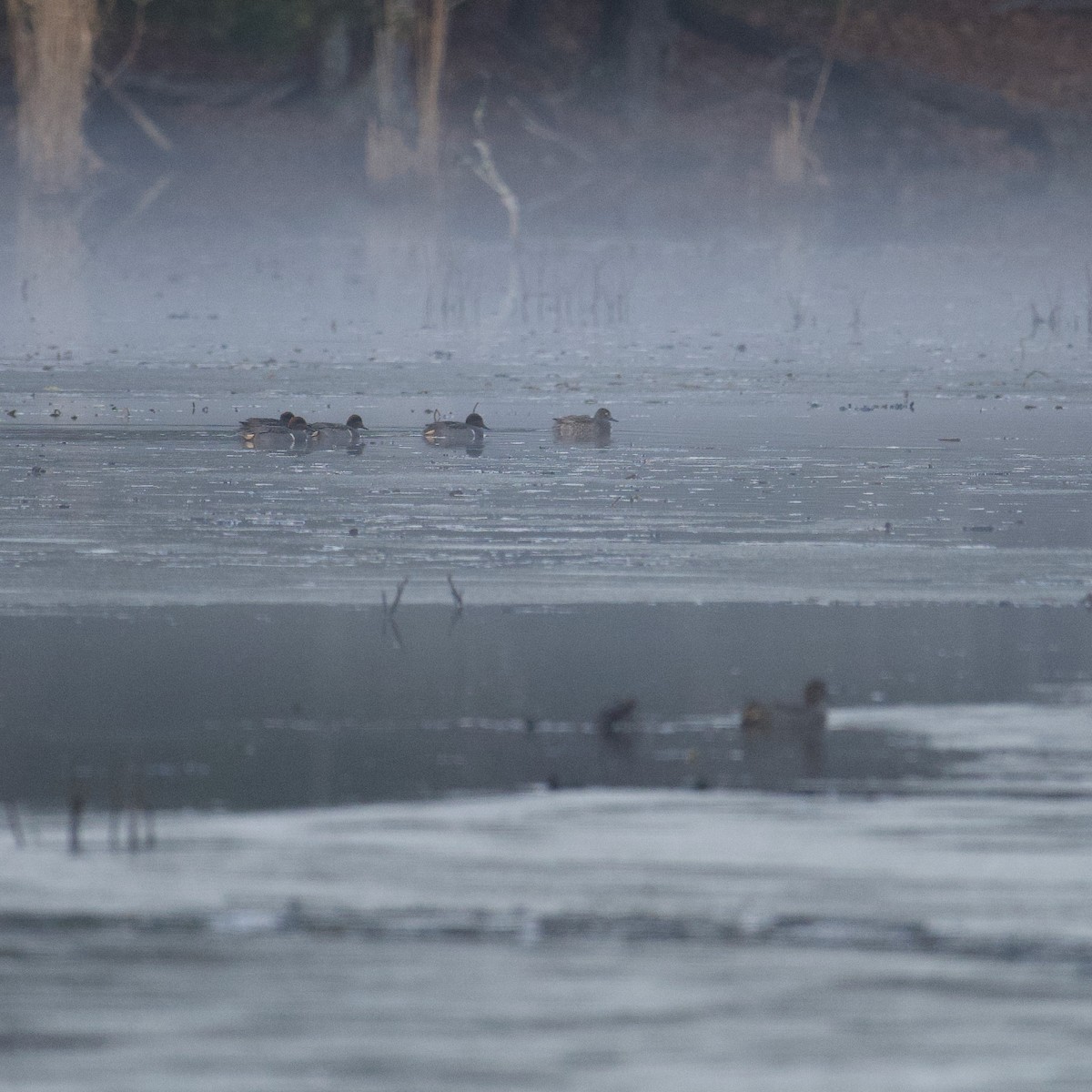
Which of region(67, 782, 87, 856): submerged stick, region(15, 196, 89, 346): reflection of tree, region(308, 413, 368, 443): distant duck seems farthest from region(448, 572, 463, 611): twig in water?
region(15, 196, 89, 346): reflection of tree

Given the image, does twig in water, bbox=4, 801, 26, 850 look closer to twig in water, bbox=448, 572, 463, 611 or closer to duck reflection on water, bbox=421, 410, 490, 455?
twig in water, bbox=448, 572, 463, 611

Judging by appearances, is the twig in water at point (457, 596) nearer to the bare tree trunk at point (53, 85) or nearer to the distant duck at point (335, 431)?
the distant duck at point (335, 431)

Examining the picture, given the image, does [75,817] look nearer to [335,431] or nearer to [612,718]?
[612,718]

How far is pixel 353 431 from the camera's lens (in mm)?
16031

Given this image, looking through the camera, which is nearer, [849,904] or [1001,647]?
[849,904]

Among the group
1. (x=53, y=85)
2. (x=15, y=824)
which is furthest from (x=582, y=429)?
(x=53, y=85)

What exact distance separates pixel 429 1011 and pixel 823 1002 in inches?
29.1

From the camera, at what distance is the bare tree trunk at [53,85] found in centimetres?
4353

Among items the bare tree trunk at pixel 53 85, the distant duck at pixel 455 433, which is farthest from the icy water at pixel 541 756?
the bare tree trunk at pixel 53 85

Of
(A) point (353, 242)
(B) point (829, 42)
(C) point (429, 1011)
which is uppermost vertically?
(B) point (829, 42)

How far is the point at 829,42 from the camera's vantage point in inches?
2084

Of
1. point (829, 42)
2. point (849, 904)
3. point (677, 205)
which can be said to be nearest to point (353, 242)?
point (677, 205)

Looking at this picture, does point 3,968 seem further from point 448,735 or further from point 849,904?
point 448,735

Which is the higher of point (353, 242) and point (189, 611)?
point (353, 242)
